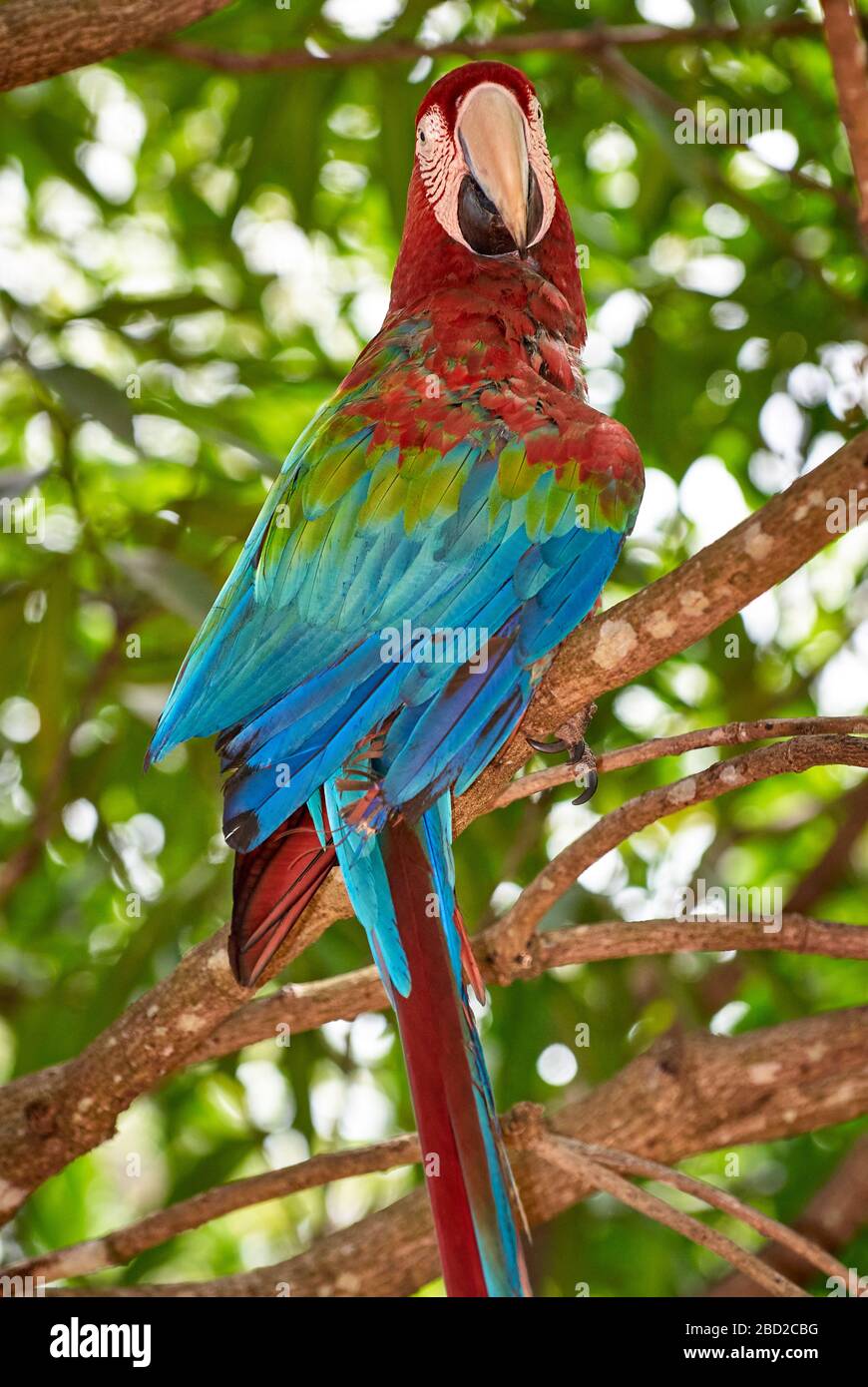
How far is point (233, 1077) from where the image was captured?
2809 mm

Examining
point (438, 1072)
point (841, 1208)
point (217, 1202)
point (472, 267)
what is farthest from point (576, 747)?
point (841, 1208)

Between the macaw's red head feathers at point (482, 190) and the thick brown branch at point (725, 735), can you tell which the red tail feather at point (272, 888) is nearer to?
the thick brown branch at point (725, 735)

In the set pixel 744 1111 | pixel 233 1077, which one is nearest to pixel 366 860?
pixel 744 1111

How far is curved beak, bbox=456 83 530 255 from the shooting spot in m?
1.93

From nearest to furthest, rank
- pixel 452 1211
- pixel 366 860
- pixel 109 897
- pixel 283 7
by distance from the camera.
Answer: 1. pixel 452 1211
2. pixel 366 860
3. pixel 283 7
4. pixel 109 897

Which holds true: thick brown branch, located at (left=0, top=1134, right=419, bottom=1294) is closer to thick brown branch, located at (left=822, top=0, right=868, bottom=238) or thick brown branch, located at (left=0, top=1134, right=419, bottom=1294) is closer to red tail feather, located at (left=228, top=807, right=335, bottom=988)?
red tail feather, located at (left=228, top=807, right=335, bottom=988)

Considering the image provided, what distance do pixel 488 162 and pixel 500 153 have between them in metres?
0.02

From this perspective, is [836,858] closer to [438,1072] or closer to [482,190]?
[482,190]

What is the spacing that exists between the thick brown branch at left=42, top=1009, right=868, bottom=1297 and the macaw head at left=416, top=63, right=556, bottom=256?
1.19 m

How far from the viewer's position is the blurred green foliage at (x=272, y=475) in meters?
2.65

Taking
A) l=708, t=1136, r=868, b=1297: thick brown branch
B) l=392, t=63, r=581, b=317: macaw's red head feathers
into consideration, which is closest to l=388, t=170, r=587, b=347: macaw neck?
l=392, t=63, r=581, b=317: macaw's red head feathers

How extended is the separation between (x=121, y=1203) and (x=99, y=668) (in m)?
2.35
